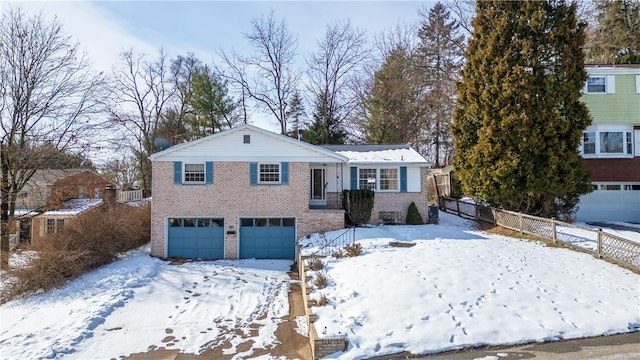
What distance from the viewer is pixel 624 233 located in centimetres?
1541

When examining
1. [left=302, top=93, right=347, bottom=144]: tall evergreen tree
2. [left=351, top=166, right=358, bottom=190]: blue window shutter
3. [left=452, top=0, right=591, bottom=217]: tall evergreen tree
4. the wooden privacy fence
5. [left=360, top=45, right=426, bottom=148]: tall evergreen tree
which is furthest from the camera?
[left=302, top=93, right=347, bottom=144]: tall evergreen tree

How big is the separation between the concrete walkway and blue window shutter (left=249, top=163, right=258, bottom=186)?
11.3 meters

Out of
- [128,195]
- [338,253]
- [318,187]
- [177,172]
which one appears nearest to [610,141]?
[318,187]

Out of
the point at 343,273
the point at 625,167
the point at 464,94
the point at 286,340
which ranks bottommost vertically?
the point at 286,340

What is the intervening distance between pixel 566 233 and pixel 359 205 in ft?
26.9

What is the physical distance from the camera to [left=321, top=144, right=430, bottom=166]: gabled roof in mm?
19031

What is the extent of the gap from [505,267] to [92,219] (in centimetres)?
1604

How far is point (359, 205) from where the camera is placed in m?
18.0

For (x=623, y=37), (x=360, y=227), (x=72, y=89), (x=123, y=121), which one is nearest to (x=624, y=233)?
(x=360, y=227)

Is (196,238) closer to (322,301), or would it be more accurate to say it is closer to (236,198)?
(236,198)

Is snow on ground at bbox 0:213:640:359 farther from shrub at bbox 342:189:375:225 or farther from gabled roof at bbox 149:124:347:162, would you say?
gabled roof at bbox 149:124:347:162

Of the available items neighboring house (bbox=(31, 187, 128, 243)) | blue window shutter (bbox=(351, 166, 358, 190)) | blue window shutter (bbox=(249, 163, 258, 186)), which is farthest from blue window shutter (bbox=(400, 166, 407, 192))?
neighboring house (bbox=(31, 187, 128, 243))

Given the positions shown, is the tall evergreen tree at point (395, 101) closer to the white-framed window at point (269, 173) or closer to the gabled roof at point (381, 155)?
the gabled roof at point (381, 155)

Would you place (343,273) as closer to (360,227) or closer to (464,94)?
(360,227)
